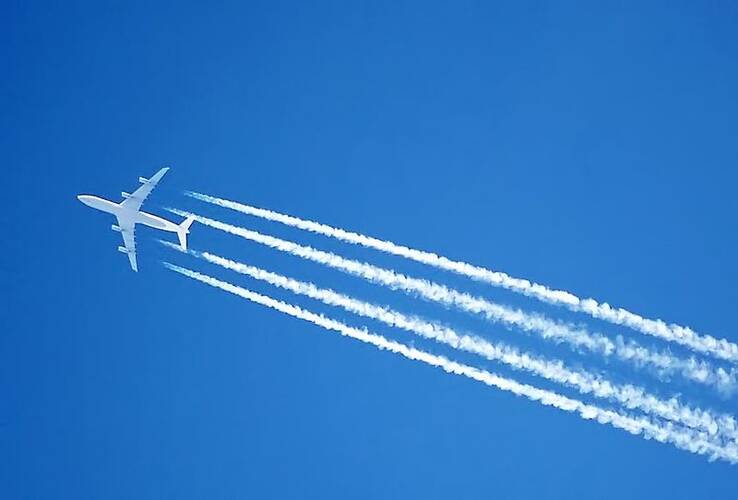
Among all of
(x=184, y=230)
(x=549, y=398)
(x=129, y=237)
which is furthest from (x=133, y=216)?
(x=549, y=398)

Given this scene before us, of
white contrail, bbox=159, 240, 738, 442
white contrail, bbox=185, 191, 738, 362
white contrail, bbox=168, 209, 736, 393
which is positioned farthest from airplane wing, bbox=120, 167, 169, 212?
white contrail, bbox=159, 240, 738, 442

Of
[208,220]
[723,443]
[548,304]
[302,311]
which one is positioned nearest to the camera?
[723,443]

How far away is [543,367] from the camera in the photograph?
16703 millimetres

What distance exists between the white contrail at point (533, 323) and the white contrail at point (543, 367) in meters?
0.50

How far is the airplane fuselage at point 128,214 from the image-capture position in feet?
66.1

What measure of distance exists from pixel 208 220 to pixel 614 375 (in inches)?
361

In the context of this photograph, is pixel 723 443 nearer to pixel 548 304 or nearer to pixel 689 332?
pixel 689 332

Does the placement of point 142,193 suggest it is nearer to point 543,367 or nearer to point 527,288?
point 527,288

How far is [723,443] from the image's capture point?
52.1ft

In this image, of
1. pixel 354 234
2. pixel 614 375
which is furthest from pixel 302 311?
pixel 614 375

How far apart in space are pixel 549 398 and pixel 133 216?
1015 cm

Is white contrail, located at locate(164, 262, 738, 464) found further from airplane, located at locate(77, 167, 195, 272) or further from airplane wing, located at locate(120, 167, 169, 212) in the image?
airplane wing, located at locate(120, 167, 169, 212)

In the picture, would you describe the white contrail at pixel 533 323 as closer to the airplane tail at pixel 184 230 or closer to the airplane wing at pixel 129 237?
the airplane tail at pixel 184 230

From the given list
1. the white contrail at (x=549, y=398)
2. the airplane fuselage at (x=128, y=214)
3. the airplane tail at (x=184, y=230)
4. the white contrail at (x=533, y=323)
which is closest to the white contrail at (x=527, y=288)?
the white contrail at (x=533, y=323)
